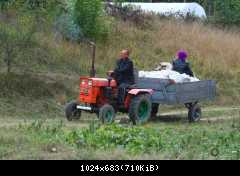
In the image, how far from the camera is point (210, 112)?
24.4 m

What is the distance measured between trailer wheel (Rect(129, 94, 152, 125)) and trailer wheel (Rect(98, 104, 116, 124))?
1.80 feet

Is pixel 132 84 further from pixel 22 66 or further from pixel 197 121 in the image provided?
pixel 22 66

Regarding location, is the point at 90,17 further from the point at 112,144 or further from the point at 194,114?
the point at 112,144

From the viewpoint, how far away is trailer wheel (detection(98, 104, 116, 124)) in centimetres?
1878

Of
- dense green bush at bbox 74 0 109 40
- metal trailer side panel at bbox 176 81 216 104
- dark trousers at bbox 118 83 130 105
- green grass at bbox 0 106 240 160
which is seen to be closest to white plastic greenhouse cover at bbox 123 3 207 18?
dense green bush at bbox 74 0 109 40

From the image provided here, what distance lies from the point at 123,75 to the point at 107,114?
1.19 m

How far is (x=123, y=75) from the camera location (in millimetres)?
19359

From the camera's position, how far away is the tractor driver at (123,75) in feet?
63.2

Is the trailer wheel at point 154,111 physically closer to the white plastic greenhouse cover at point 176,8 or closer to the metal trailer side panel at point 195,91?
the metal trailer side panel at point 195,91

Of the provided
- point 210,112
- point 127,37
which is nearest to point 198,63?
point 127,37

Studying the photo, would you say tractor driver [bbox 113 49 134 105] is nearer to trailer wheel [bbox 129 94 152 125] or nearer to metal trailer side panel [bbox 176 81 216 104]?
trailer wheel [bbox 129 94 152 125]

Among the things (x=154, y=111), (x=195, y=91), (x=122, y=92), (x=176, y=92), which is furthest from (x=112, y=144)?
(x=154, y=111)

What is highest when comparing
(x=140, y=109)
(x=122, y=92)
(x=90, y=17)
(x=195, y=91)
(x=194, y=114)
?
(x=90, y=17)
